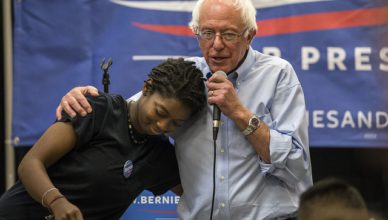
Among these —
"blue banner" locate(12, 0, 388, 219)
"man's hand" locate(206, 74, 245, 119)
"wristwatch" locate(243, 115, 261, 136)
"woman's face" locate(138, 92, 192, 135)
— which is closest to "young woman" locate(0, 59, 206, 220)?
"woman's face" locate(138, 92, 192, 135)

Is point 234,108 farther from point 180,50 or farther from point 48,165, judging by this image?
point 180,50

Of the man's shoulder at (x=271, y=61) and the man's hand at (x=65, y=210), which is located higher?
the man's shoulder at (x=271, y=61)

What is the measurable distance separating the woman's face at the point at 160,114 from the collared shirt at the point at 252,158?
5.3 inches

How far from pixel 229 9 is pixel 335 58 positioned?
170 centimetres

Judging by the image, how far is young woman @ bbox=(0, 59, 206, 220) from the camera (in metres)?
2.46

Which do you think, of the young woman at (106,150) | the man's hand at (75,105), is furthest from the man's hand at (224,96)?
the man's hand at (75,105)

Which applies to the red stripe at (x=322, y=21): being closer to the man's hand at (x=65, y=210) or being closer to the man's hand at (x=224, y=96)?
the man's hand at (x=224, y=96)

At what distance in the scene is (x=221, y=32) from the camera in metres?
2.65

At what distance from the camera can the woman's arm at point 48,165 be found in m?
2.36

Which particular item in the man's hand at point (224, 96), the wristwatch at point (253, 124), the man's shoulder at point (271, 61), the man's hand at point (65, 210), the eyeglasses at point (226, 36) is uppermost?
the eyeglasses at point (226, 36)

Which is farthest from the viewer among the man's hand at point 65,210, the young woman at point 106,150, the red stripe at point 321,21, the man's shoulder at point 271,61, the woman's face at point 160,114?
the red stripe at point 321,21

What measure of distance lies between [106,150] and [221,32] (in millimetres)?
599

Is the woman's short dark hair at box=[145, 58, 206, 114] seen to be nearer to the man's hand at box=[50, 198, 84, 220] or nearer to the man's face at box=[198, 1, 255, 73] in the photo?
the man's face at box=[198, 1, 255, 73]

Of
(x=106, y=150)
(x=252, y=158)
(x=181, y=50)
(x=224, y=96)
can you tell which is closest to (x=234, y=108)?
(x=224, y=96)
